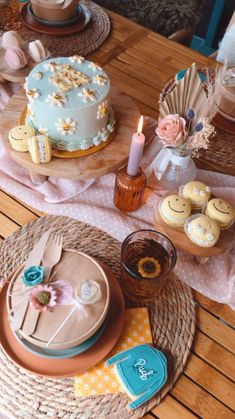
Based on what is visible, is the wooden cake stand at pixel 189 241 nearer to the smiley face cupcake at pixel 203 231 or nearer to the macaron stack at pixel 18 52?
the smiley face cupcake at pixel 203 231

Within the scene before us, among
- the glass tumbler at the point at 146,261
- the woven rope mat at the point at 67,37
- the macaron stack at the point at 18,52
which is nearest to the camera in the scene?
the glass tumbler at the point at 146,261

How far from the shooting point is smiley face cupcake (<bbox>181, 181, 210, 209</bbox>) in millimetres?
801

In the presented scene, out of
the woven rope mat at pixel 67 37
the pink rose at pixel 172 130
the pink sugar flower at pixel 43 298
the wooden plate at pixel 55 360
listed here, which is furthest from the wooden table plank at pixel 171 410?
the woven rope mat at pixel 67 37

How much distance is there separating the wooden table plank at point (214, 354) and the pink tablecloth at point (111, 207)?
9 centimetres

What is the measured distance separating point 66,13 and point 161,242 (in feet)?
2.84

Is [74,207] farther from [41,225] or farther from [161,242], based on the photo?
[161,242]

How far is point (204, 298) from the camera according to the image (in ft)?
2.68

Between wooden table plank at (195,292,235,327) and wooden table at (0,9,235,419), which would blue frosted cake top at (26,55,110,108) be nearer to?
wooden table at (0,9,235,419)

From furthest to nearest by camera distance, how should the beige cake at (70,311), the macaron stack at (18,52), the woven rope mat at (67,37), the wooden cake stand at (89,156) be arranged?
the woven rope mat at (67,37) < the macaron stack at (18,52) < the wooden cake stand at (89,156) < the beige cake at (70,311)

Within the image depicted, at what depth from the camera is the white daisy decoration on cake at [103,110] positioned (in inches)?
32.9

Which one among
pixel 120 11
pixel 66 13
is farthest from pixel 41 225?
pixel 120 11

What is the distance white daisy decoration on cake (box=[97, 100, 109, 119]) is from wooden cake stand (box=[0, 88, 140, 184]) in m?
0.07

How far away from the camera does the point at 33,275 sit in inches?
26.8

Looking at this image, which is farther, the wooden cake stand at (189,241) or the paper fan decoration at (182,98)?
the paper fan decoration at (182,98)
